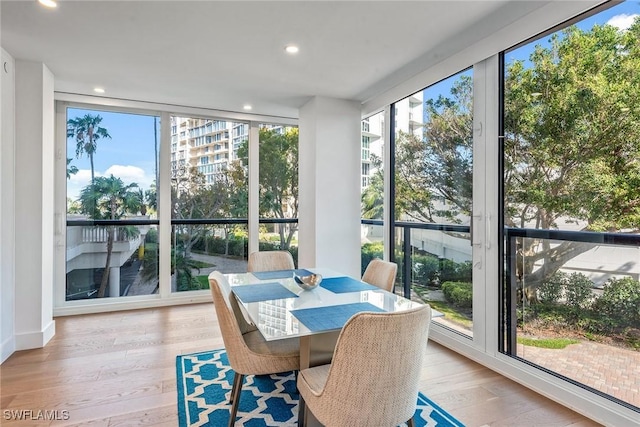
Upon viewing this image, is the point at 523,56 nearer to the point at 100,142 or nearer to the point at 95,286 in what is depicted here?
the point at 100,142

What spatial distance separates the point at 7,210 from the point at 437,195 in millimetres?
3864

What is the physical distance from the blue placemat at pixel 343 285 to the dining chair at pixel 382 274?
189mm

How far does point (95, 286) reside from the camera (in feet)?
14.0

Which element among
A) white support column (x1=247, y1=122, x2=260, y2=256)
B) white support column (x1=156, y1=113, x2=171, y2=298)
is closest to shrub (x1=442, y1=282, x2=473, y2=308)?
white support column (x1=247, y1=122, x2=260, y2=256)

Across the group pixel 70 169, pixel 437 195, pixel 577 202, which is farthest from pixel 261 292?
pixel 70 169

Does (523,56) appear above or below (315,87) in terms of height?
below

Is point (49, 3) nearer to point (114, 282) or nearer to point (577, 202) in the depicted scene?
point (114, 282)

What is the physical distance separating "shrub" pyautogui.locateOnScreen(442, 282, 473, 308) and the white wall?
12.6ft

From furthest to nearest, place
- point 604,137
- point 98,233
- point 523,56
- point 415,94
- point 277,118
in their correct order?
point 277,118
point 98,233
point 415,94
point 523,56
point 604,137

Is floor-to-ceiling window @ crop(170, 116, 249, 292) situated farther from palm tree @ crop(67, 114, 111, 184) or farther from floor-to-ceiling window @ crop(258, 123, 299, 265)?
palm tree @ crop(67, 114, 111, 184)

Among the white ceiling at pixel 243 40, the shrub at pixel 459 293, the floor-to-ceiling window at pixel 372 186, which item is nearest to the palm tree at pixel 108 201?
the white ceiling at pixel 243 40

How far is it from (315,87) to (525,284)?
275 centimetres

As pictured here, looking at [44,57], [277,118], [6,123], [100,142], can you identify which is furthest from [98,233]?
[277,118]

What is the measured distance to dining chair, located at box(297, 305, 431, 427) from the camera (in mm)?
1330
